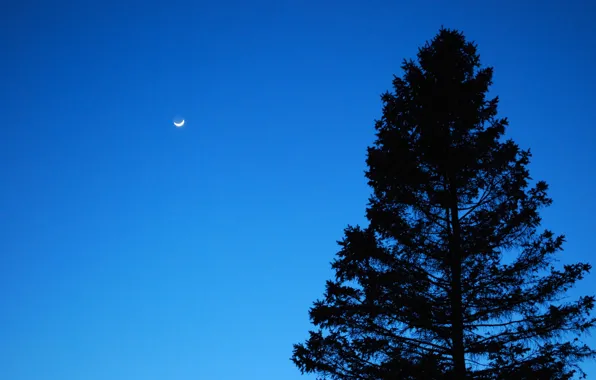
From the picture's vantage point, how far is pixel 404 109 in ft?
41.0

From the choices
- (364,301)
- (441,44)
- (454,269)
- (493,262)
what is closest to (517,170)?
(493,262)

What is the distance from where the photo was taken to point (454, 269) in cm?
1034

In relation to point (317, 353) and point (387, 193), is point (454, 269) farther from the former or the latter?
point (317, 353)

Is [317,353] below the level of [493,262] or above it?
below

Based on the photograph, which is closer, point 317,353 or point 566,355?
point 566,355

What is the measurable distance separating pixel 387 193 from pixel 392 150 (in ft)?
4.29

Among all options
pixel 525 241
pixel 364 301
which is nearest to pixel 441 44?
pixel 525 241

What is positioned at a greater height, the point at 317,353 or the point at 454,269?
the point at 454,269

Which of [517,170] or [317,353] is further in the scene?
[517,170]

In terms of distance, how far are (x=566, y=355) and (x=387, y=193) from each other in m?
5.63

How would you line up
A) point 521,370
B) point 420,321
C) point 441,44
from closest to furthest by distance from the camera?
point 521,370 < point 420,321 < point 441,44

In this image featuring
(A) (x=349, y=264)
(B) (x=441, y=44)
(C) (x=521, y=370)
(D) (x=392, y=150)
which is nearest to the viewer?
(C) (x=521, y=370)

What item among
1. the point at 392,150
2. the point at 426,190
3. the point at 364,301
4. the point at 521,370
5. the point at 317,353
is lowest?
the point at 521,370

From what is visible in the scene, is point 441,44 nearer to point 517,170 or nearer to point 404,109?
point 404,109
